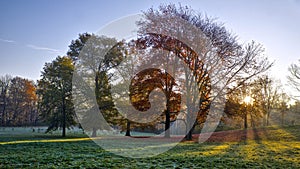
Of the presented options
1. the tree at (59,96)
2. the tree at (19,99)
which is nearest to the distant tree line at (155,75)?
the tree at (59,96)

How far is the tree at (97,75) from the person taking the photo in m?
24.1

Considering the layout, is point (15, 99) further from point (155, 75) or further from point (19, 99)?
point (155, 75)

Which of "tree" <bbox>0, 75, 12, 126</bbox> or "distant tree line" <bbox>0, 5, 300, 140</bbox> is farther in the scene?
"tree" <bbox>0, 75, 12, 126</bbox>

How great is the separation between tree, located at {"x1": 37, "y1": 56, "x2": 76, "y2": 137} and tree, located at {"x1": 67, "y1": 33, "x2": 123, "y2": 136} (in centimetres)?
122

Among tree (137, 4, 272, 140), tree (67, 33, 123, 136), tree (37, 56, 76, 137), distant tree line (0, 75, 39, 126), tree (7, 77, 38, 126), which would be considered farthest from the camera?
tree (7, 77, 38, 126)

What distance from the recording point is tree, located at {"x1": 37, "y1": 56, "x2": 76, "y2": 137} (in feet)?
83.6

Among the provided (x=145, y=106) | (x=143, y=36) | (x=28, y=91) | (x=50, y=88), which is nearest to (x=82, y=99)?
(x=50, y=88)

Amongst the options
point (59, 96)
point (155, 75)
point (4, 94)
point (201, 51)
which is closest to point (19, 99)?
point (4, 94)

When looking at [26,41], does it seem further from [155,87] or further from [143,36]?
[155,87]

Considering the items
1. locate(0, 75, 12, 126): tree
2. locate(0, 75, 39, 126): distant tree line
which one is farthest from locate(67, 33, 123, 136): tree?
locate(0, 75, 12, 126): tree

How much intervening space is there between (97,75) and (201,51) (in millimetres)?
11902

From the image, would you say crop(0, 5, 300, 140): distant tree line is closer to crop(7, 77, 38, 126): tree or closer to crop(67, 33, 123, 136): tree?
crop(67, 33, 123, 136): tree

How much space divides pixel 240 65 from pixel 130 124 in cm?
1264

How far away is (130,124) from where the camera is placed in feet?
81.7
